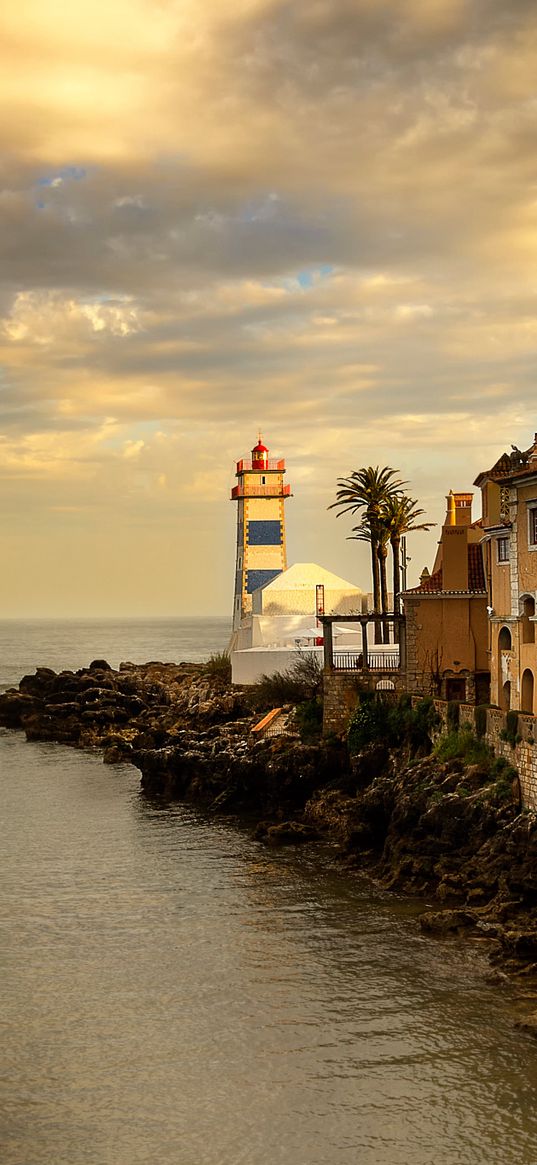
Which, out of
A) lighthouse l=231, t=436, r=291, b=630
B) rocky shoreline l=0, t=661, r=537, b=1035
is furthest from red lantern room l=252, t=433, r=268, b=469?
rocky shoreline l=0, t=661, r=537, b=1035

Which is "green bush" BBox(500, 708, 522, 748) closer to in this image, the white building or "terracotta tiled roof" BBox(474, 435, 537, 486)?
"terracotta tiled roof" BBox(474, 435, 537, 486)

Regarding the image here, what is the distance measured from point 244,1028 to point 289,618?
44981mm

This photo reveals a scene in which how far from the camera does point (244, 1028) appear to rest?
888 inches

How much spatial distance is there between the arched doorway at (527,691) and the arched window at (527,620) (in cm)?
92

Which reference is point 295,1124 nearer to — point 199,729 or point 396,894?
point 396,894

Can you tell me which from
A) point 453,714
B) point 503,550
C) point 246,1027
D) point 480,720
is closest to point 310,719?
point 453,714

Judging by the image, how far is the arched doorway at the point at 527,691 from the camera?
1359 inches

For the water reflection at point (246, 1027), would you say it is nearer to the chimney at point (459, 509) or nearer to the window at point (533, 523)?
the window at point (533, 523)

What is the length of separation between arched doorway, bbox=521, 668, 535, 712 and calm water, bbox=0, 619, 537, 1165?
7.29m

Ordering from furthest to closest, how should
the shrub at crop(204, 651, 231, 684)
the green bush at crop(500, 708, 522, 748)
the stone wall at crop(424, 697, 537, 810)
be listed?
the shrub at crop(204, 651, 231, 684), the green bush at crop(500, 708, 522, 748), the stone wall at crop(424, 697, 537, 810)

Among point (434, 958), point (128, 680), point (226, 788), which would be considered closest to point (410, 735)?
point (226, 788)

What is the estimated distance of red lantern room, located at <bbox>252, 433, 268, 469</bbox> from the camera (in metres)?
82.1

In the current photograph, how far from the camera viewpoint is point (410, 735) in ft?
131

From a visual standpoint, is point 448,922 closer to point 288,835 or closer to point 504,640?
point 288,835
